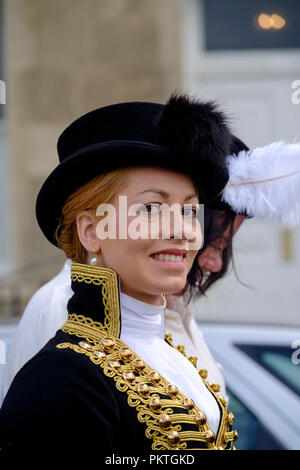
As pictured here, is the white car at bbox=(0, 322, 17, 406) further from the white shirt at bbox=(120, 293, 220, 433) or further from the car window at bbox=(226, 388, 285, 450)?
the white shirt at bbox=(120, 293, 220, 433)

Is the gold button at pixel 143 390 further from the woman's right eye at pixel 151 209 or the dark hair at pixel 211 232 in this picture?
the dark hair at pixel 211 232

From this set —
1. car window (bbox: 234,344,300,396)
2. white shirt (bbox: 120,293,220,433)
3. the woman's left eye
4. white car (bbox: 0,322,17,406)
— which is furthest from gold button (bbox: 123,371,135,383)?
car window (bbox: 234,344,300,396)

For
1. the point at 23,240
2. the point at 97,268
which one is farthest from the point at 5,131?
the point at 97,268

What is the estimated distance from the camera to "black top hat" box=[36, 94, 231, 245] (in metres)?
1.40

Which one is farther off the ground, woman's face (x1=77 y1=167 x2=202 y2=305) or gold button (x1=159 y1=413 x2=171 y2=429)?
woman's face (x1=77 y1=167 x2=202 y2=305)

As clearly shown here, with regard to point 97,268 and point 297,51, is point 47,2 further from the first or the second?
point 97,268

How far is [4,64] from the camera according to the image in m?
5.52

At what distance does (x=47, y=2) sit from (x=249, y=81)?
1.80 m

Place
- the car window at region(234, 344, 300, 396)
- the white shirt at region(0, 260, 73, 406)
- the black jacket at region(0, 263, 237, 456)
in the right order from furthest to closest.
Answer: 1. the car window at region(234, 344, 300, 396)
2. the white shirt at region(0, 260, 73, 406)
3. the black jacket at region(0, 263, 237, 456)

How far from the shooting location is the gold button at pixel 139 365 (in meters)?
1.40

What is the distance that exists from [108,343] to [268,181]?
752 millimetres

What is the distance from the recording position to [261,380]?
8.82 ft

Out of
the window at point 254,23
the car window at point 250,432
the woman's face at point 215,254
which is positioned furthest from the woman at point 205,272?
the window at point 254,23

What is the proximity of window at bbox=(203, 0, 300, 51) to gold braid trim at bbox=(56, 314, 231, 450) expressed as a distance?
471cm
